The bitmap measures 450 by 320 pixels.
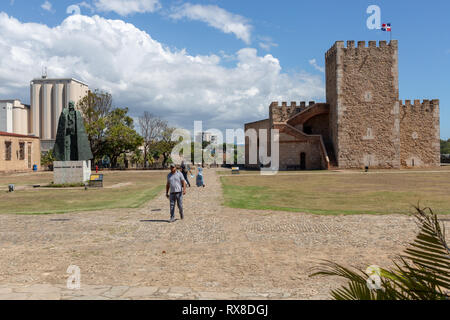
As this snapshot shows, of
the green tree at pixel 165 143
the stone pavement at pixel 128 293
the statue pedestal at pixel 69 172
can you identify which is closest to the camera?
the stone pavement at pixel 128 293

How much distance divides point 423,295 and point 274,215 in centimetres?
780

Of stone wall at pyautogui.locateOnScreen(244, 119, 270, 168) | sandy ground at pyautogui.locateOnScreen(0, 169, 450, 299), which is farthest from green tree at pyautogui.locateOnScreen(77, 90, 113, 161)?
sandy ground at pyautogui.locateOnScreen(0, 169, 450, 299)

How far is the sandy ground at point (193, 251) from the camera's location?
160 inches

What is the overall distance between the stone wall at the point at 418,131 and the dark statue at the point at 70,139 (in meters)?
34.3

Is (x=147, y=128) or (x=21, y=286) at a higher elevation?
(x=147, y=128)

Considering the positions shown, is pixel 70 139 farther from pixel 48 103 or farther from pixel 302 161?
pixel 48 103

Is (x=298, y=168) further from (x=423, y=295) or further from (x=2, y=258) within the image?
(x=423, y=295)

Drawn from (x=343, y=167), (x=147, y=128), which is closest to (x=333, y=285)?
(x=343, y=167)

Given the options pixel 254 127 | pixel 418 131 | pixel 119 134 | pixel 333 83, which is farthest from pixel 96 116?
pixel 418 131

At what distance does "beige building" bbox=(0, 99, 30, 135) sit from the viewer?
7456 centimetres

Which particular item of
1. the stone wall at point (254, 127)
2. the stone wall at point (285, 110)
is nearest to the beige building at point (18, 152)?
the stone wall at point (254, 127)

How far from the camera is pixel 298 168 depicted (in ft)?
128

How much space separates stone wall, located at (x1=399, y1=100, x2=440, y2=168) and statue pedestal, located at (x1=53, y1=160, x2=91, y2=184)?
1360 inches

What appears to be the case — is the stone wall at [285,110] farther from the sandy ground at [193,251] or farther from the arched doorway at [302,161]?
the sandy ground at [193,251]
